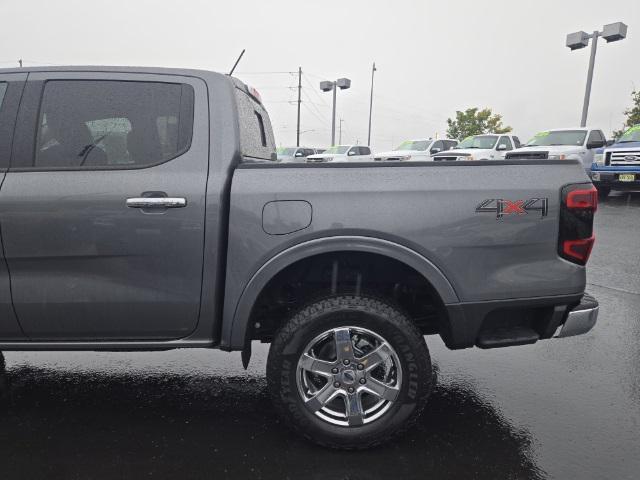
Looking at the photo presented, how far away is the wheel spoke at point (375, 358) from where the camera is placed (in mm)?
2463

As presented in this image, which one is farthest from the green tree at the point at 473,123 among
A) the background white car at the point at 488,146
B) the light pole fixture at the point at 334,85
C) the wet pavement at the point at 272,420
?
the wet pavement at the point at 272,420

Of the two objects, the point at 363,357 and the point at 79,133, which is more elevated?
the point at 79,133

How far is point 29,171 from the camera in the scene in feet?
8.13

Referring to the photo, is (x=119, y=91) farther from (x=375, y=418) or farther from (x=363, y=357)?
(x=375, y=418)

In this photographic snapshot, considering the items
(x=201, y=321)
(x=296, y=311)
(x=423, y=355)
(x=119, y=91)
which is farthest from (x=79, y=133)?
(x=423, y=355)

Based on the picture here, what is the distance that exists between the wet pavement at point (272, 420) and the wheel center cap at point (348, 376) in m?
0.37

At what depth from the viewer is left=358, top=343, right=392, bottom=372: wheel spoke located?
246 centimetres

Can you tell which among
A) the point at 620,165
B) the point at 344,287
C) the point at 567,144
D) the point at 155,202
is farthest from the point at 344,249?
the point at 567,144

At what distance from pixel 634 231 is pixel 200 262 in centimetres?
986

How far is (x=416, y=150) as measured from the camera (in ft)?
75.8

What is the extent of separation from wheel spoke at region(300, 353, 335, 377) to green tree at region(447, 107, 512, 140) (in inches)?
1985

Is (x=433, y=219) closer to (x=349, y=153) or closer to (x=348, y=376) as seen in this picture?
(x=348, y=376)

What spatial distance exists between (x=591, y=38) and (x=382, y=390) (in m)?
26.4

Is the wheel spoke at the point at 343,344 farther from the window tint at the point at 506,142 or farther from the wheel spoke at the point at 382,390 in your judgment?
the window tint at the point at 506,142
